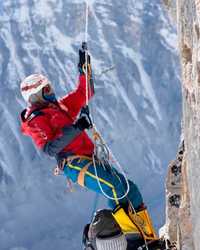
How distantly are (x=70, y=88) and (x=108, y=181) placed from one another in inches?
4171

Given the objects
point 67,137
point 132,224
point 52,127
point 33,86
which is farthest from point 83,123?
point 132,224

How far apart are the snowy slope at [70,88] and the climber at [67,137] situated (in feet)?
293

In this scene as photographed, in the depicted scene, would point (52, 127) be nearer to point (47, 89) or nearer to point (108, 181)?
point (47, 89)

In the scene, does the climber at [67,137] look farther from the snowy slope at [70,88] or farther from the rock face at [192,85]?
Result: the snowy slope at [70,88]

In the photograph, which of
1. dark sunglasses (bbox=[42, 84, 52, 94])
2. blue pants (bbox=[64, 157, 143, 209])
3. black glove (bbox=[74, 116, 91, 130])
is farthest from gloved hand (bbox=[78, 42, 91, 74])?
blue pants (bbox=[64, 157, 143, 209])

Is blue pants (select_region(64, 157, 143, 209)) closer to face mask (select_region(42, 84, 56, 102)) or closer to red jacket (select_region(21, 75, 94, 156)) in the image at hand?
red jacket (select_region(21, 75, 94, 156))

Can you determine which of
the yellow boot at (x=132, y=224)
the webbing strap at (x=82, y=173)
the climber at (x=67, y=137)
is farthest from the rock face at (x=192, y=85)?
the webbing strap at (x=82, y=173)

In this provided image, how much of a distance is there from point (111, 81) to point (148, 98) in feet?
25.9

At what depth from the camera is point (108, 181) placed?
602 cm

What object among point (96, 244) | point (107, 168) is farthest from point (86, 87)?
point (96, 244)

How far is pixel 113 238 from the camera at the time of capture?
18.1ft

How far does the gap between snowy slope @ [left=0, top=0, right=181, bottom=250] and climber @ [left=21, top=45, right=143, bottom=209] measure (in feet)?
293

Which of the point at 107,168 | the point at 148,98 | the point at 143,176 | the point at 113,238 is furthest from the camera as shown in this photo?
the point at 148,98

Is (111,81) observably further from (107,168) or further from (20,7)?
(107,168)
